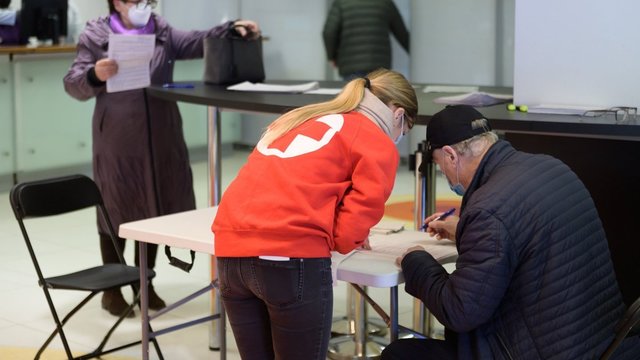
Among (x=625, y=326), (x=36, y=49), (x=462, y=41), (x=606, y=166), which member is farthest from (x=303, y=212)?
(x=462, y=41)

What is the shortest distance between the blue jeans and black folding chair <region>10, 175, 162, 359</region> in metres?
1.42

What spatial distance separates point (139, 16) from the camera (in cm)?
505

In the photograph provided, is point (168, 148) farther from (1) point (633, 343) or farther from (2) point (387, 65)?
(2) point (387, 65)

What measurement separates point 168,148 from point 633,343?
293 cm

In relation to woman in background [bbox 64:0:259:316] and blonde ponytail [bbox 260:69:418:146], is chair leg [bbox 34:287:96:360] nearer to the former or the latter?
woman in background [bbox 64:0:259:316]

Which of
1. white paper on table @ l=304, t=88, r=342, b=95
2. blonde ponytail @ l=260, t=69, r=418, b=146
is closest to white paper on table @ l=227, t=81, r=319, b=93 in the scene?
white paper on table @ l=304, t=88, r=342, b=95

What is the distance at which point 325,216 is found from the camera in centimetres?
274

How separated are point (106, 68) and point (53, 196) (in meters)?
0.76

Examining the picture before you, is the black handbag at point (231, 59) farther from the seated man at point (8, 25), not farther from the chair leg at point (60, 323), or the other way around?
the seated man at point (8, 25)

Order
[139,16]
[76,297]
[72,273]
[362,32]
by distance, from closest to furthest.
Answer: [72,273]
[139,16]
[76,297]
[362,32]

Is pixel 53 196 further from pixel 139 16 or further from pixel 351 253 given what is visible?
pixel 351 253

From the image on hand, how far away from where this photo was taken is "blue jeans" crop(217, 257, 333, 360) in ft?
9.05

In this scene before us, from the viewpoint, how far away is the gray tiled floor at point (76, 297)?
15.6 ft

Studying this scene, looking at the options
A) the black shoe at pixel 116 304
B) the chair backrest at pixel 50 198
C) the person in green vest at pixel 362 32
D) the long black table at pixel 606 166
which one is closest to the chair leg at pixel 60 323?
the chair backrest at pixel 50 198
